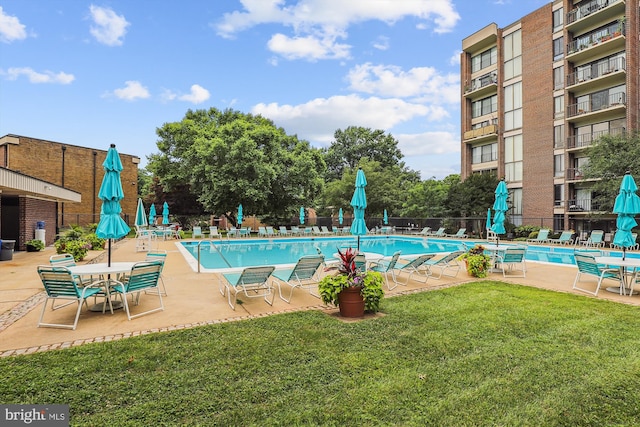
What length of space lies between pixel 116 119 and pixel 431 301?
21.8m

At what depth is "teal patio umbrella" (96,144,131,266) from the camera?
6445mm

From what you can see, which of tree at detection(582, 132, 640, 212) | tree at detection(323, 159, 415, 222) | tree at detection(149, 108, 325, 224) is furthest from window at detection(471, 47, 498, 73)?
tree at detection(149, 108, 325, 224)

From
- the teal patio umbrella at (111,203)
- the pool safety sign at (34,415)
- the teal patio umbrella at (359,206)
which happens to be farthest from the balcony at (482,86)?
the pool safety sign at (34,415)

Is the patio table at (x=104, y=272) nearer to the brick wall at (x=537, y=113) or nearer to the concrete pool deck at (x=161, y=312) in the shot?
the concrete pool deck at (x=161, y=312)

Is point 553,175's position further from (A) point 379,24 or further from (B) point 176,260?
(B) point 176,260

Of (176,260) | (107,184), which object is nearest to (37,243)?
(176,260)

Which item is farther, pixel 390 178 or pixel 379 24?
pixel 390 178

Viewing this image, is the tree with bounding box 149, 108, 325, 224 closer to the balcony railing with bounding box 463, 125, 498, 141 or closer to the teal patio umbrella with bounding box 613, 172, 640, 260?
the balcony railing with bounding box 463, 125, 498, 141

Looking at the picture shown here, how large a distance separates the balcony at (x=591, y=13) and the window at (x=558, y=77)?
2.61 meters

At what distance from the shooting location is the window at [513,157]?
1121 inches

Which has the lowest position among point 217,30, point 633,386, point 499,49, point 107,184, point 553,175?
point 633,386

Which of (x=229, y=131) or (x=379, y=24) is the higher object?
(x=379, y=24)

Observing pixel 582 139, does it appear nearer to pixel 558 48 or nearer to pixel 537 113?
pixel 537 113

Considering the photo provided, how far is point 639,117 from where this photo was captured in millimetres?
21828
